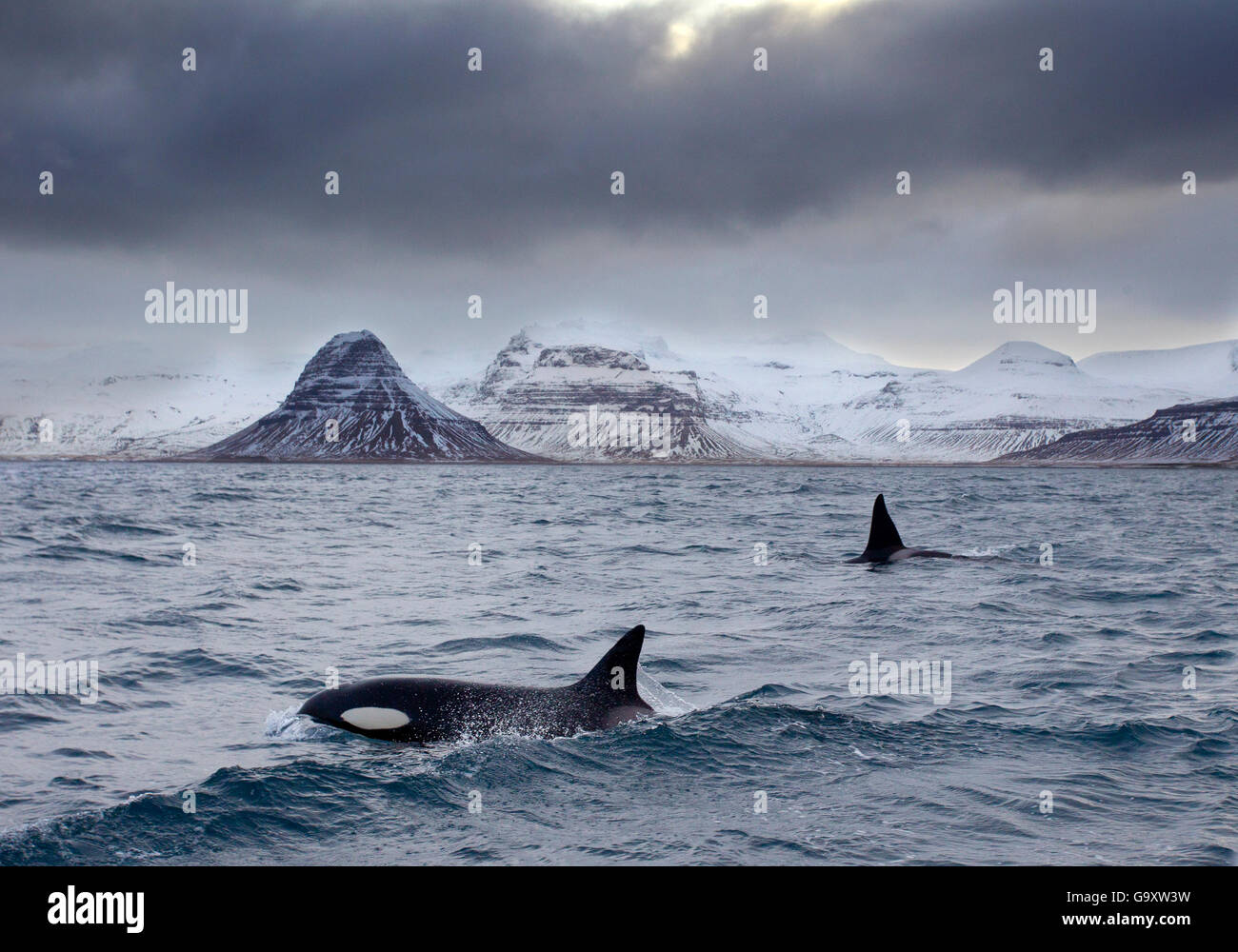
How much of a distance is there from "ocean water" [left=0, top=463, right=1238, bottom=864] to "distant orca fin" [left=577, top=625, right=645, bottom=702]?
0.70 meters

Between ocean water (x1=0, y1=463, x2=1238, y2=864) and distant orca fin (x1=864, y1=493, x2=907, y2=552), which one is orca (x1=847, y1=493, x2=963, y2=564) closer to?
distant orca fin (x1=864, y1=493, x2=907, y2=552)

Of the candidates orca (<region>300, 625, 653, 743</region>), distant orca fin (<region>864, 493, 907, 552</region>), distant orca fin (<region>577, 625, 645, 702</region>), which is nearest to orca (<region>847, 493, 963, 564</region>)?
Result: distant orca fin (<region>864, 493, 907, 552</region>)

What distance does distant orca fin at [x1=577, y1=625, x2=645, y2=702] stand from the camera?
11.6 m

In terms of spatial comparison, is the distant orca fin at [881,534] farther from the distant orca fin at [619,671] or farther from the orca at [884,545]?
the distant orca fin at [619,671]

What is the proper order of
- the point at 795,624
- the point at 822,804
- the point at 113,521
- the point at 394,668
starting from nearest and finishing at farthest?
the point at 822,804 → the point at 394,668 → the point at 795,624 → the point at 113,521

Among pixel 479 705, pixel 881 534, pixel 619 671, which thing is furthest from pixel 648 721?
pixel 881 534

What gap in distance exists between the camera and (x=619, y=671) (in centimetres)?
1180

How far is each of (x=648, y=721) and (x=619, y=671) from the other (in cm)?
64

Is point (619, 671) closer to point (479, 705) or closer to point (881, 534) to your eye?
point (479, 705)
